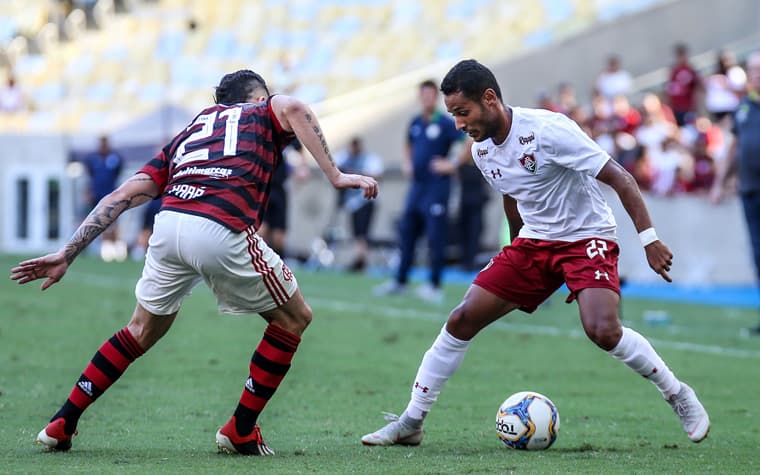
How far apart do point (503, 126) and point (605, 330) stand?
3.52 ft

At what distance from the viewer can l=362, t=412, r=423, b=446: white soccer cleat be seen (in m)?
6.21

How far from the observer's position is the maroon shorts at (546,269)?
606cm

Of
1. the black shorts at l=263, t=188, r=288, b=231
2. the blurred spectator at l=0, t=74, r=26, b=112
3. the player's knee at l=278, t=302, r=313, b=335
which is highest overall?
the player's knee at l=278, t=302, r=313, b=335

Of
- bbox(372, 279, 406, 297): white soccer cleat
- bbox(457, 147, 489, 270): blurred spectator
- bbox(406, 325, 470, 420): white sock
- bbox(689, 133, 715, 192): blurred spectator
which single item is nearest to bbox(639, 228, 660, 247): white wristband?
bbox(406, 325, 470, 420): white sock

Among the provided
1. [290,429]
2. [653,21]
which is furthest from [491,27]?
[290,429]

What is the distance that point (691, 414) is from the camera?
6043 millimetres

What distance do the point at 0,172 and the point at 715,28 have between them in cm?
1537

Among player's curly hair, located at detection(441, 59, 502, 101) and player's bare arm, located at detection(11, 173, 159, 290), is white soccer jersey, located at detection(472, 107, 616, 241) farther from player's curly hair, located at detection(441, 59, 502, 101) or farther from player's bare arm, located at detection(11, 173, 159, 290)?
player's bare arm, located at detection(11, 173, 159, 290)

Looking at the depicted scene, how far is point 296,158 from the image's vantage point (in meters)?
24.2

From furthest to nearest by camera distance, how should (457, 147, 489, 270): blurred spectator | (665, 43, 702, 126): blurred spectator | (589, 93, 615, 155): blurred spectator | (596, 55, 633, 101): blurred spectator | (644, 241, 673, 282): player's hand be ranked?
(596, 55, 633, 101): blurred spectator < (665, 43, 702, 126): blurred spectator < (457, 147, 489, 270): blurred spectator < (589, 93, 615, 155): blurred spectator < (644, 241, 673, 282): player's hand

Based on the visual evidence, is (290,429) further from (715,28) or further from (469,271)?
(715,28)

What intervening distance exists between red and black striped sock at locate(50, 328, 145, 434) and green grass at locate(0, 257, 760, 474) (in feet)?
0.62

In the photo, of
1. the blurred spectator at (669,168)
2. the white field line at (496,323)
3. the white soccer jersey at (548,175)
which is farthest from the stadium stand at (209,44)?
the white soccer jersey at (548,175)

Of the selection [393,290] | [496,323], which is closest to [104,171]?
[393,290]
